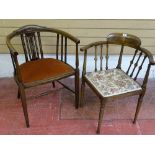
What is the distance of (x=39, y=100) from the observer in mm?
2266

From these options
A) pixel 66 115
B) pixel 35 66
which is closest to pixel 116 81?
pixel 66 115

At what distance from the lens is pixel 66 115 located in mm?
2084

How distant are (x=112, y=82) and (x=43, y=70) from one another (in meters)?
0.56

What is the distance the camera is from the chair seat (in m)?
1.76

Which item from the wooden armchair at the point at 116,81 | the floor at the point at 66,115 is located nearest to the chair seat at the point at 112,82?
the wooden armchair at the point at 116,81

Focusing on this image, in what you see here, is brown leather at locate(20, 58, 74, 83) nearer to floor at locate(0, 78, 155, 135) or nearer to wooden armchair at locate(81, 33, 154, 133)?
wooden armchair at locate(81, 33, 154, 133)

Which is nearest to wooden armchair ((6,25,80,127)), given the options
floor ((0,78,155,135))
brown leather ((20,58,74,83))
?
brown leather ((20,58,74,83))

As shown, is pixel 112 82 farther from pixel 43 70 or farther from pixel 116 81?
pixel 43 70

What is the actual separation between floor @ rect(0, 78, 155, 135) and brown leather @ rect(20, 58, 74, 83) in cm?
35

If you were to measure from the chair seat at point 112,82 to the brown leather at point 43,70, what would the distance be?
0.21 metres

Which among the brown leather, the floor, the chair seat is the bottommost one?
the floor

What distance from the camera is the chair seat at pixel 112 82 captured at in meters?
1.76
